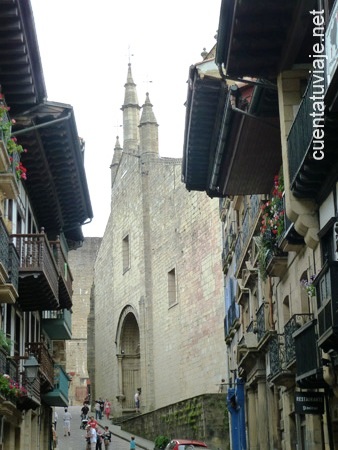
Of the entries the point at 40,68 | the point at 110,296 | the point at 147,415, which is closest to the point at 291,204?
the point at 40,68

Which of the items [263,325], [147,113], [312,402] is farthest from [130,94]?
[312,402]

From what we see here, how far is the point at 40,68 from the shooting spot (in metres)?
18.0

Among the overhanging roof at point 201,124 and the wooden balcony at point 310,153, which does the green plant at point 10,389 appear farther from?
the wooden balcony at point 310,153

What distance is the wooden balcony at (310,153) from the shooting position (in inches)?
468

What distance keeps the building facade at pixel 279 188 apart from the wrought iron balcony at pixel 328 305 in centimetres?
2

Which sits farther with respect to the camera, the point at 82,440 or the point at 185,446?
the point at 82,440

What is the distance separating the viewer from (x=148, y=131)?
6012cm

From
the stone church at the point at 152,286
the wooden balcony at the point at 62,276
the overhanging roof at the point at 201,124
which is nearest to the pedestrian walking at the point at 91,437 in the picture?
the stone church at the point at 152,286

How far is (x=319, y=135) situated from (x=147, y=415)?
32107mm

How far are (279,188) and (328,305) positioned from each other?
5.87m

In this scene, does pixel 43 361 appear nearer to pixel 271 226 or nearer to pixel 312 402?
pixel 271 226

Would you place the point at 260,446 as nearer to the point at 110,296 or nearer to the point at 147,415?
the point at 147,415

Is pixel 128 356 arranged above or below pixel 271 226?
above

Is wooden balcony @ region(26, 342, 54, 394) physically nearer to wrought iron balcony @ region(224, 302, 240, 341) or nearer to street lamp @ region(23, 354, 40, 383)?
street lamp @ region(23, 354, 40, 383)
